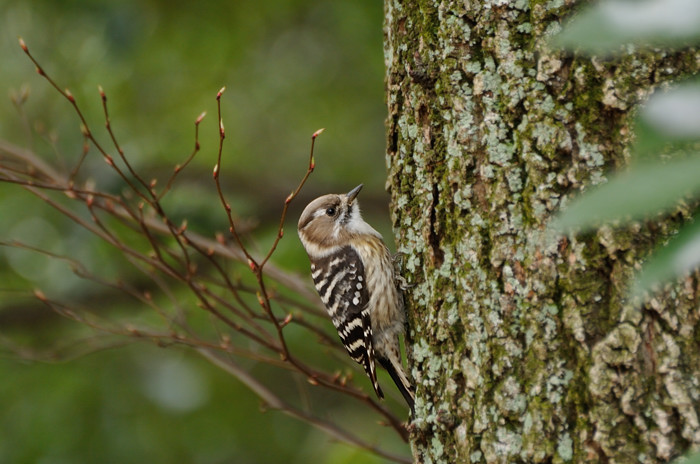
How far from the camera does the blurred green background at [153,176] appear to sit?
636 cm

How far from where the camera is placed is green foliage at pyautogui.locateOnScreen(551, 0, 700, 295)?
2.33 feet

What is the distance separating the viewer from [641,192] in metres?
0.70

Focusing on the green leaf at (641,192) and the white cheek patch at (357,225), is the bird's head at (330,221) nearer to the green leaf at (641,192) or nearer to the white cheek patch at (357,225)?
the white cheek patch at (357,225)

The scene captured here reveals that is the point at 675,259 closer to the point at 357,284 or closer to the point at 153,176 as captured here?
the point at 357,284

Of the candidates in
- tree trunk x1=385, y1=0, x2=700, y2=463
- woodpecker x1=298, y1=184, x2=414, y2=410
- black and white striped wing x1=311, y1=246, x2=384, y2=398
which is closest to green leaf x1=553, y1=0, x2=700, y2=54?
tree trunk x1=385, y1=0, x2=700, y2=463

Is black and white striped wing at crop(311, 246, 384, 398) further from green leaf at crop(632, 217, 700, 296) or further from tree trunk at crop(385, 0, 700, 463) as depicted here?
green leaf at crop(632, 217, 700, 296)

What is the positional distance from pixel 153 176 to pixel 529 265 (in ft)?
14.6

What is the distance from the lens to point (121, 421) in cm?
700

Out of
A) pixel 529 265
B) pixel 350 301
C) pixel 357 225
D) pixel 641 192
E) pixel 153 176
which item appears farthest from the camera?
pixel 153 176

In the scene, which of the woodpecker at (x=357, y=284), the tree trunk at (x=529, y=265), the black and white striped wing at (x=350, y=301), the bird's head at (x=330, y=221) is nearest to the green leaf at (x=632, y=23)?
the tree trunk at (x=529, y=265)

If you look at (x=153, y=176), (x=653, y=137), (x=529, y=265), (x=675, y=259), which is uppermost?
(x=153, y=176)

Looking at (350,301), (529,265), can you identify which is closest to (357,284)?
(350,301)

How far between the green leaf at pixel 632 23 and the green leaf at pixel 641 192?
13 cm

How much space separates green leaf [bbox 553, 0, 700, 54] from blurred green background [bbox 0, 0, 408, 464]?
5019 mm
